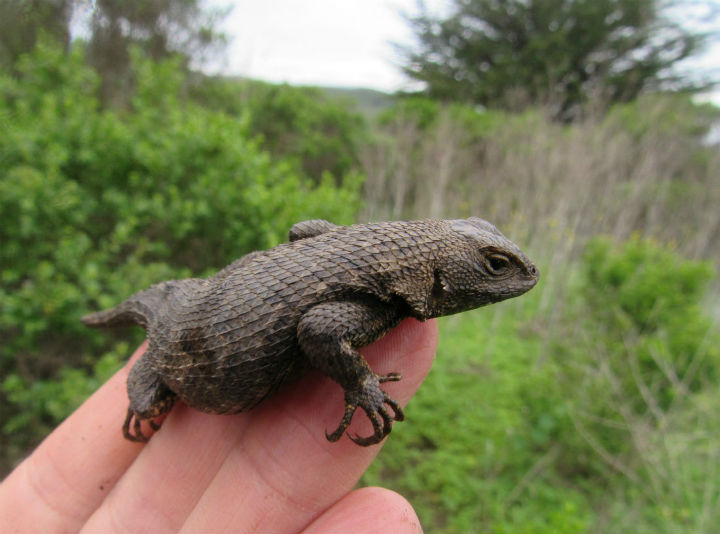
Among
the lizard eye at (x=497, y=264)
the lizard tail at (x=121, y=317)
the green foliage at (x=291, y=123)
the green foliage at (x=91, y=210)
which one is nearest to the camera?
the lizard eye at (x=497, y=264)

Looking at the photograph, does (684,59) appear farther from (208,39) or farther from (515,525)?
(515,525)

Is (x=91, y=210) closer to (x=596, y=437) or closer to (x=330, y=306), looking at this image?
(x=330, y=306)

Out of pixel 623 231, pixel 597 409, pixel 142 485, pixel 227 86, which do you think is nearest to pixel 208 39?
pixel 227 86

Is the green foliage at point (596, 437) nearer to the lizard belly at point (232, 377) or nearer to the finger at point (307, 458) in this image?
the finger at point (307, 458)

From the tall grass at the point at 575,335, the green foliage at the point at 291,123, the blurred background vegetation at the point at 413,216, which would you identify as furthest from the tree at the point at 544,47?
the blurred background vegetation at the point at 413,216

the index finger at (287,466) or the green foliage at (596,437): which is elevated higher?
the index finger at (287,466)

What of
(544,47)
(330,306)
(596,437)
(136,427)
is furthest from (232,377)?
(544,47)
